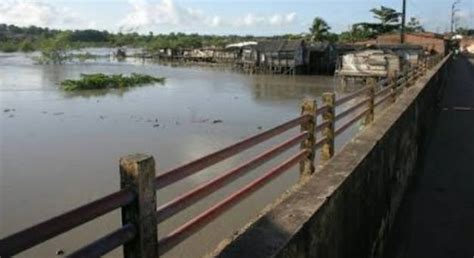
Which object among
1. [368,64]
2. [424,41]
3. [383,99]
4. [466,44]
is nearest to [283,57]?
[424,41]

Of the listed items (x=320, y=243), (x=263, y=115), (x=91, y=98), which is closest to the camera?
(x=320, y=243)

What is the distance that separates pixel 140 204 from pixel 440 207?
25.8 ft

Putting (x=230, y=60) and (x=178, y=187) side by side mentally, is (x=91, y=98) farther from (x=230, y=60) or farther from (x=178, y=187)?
(x=230, y=60)

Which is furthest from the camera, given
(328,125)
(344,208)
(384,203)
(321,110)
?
(328,125)

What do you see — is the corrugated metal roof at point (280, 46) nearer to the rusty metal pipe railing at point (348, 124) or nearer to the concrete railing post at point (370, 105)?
the concrete railing post at point (370, 105)

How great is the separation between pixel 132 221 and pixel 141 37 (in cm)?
19487

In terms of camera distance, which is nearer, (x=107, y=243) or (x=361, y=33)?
(x=107, y=243)

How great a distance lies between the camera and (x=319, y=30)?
89125 millimetres

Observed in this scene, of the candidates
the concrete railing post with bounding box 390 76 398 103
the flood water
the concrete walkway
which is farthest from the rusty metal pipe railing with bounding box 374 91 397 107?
the flood water

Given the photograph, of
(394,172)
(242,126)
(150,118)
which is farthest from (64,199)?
(150,118)

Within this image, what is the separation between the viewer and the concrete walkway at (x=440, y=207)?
7.96 m

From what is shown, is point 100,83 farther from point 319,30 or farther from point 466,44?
point 466,44

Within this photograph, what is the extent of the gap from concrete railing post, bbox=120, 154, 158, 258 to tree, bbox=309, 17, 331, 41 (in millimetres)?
87293

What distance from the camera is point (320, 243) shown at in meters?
4.15
